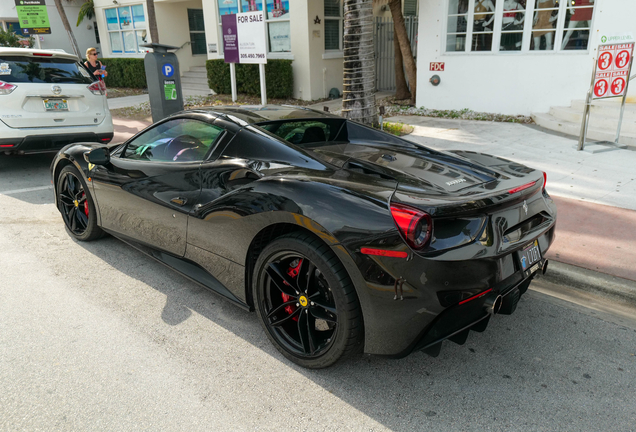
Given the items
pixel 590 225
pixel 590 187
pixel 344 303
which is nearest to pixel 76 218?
pixel 344 303

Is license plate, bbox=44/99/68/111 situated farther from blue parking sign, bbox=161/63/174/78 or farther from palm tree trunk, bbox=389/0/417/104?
palm tree trunk, bbox=389/0/417/104

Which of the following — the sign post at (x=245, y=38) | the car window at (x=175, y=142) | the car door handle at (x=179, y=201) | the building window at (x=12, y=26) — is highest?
the building window at (x=12, y=26)

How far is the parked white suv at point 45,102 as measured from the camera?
23.3 ft

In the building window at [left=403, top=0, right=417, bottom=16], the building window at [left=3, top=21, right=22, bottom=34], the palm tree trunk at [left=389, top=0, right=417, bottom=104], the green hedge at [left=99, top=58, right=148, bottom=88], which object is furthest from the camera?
the building window at [left=3, top=21, right=22, bottom=34]

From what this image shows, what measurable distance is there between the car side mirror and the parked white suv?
3870mm

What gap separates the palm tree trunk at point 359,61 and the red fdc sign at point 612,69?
3663 millimetres

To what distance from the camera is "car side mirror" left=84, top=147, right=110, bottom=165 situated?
409 cm

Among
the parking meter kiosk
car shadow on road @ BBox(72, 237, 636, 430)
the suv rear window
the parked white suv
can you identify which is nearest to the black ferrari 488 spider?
car shadow on road @ BBox(72, 237, 636, 430)

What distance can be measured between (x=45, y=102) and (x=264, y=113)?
Answer: 17.0 ft

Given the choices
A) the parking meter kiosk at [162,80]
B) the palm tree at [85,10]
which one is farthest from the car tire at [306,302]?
the palm tree at [85,10]

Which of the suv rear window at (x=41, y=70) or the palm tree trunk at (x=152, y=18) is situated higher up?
the palm tree trunk at (x=152, y=18)

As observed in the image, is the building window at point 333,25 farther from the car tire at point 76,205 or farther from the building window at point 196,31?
the car tire at point 76,205

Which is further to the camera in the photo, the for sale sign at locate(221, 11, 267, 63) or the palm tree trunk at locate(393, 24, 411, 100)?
the palm tree trunk at locate(393, 24, 411, 100)

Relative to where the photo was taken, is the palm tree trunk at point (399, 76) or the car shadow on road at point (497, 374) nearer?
the car shadow on road at point (497, 374)
